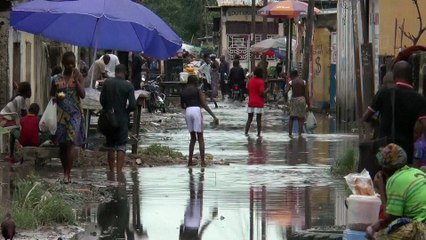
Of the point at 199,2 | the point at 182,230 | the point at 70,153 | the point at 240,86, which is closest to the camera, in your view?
the point at 182,230

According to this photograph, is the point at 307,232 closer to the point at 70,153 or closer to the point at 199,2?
the point at 70,153

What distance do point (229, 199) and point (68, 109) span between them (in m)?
2.53

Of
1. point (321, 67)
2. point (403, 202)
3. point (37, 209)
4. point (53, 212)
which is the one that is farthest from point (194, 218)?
point (321, 67)

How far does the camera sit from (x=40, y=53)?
28.7 metres

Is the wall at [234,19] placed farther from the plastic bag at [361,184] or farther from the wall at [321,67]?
the plastic bag at [361,184]

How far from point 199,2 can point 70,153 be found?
67254 mm

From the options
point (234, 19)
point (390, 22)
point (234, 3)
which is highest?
point (234, 3)

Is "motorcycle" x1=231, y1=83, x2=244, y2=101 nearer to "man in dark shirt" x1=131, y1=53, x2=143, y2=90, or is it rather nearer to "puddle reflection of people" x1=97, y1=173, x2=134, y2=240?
"man in dark shirt" x1=131, y1=53, x2=143, y2=90

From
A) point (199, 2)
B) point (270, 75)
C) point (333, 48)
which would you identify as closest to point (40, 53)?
point (333, 48)

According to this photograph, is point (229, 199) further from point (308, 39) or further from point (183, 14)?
point (183, 14)

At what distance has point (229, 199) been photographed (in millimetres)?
14641

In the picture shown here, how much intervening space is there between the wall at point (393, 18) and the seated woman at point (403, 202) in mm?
17885

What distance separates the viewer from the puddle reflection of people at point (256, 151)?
2030cm

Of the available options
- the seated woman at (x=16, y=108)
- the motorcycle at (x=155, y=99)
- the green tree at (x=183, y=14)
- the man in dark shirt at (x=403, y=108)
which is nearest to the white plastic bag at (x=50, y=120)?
the seated woman at (x=16, y=108)
